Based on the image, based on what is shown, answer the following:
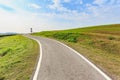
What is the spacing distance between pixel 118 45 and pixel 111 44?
1140 mm

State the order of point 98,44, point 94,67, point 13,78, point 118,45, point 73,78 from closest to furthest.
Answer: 1. point 73,78
2. point 13,78
3. point 94,67
4. point 118,45
5. point 98,44

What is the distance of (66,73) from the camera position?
9.95 m

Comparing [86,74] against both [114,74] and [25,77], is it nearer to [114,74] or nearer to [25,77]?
[114,74]

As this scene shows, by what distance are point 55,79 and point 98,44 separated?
17.2 m

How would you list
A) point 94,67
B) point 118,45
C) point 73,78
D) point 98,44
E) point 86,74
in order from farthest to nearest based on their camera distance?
point 98,44
point 118,45
point 94,67
point 86,74
point 73,78

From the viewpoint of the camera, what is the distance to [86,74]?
954cm

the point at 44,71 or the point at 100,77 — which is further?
the point at 44,71

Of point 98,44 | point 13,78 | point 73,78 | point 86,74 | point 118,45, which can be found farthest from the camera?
point 98,44

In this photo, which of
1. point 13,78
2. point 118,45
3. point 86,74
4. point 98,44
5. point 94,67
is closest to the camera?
point 86,74

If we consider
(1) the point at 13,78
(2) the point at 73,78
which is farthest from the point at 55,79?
(1) the point at 13,78

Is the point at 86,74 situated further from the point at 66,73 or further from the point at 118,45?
the point at 118,45

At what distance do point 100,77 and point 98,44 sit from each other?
55.0 feet

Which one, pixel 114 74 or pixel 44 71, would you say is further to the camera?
pixel 44 71

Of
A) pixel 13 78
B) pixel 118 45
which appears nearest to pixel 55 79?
pixel 13 78
